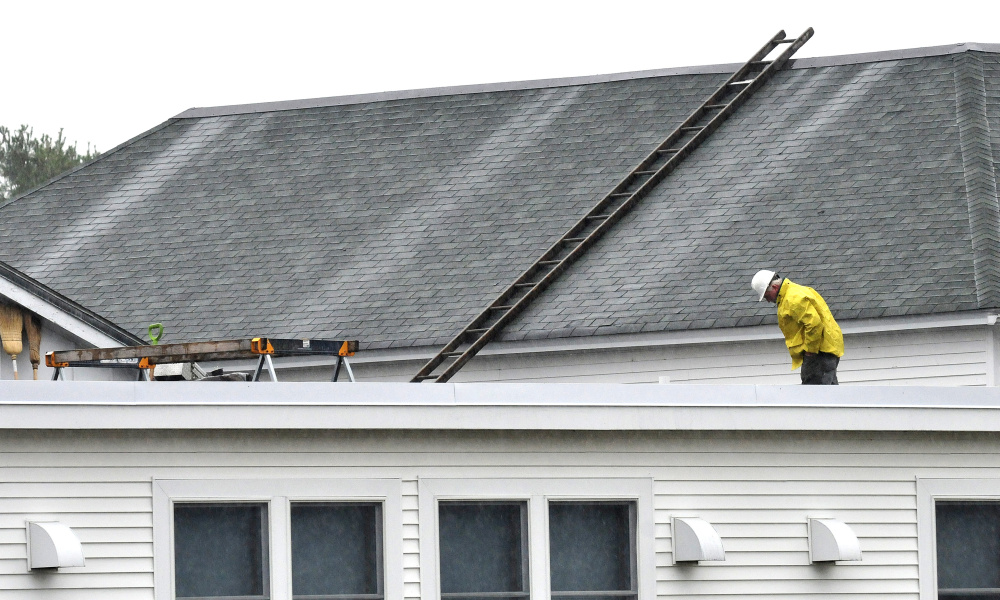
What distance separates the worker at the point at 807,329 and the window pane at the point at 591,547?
3.05m

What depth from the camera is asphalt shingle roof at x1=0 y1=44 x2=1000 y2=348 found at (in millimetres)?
20766

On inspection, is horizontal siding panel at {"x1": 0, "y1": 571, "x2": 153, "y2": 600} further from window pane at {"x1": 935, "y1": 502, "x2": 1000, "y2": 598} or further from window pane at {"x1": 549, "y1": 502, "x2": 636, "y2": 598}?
window pane at {"x1": 935, "y1": 502, "x2": 1000, "y2": 598}

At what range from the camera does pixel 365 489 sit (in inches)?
468

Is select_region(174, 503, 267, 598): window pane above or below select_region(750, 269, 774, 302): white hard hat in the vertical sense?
below

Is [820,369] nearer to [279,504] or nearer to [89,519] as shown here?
[279,504]

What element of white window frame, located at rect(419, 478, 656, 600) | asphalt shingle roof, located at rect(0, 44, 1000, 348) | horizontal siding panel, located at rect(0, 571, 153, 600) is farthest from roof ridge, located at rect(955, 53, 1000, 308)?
horizontal siding panel, located at rect(0, 571, 153, 600)

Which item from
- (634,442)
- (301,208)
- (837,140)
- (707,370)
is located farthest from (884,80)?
(634,442)

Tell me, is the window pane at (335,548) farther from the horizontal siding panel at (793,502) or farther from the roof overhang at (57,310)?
the roof overhang at (57,310)

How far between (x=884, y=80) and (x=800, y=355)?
32.9 feet

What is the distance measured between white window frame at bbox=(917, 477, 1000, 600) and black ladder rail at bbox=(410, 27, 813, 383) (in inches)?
300

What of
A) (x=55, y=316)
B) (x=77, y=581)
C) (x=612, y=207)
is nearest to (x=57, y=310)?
(x=55, y=316)

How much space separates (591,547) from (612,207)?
11.5m

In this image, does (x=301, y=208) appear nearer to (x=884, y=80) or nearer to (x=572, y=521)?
(x=884, y=80)

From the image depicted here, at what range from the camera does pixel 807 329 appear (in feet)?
48.0
